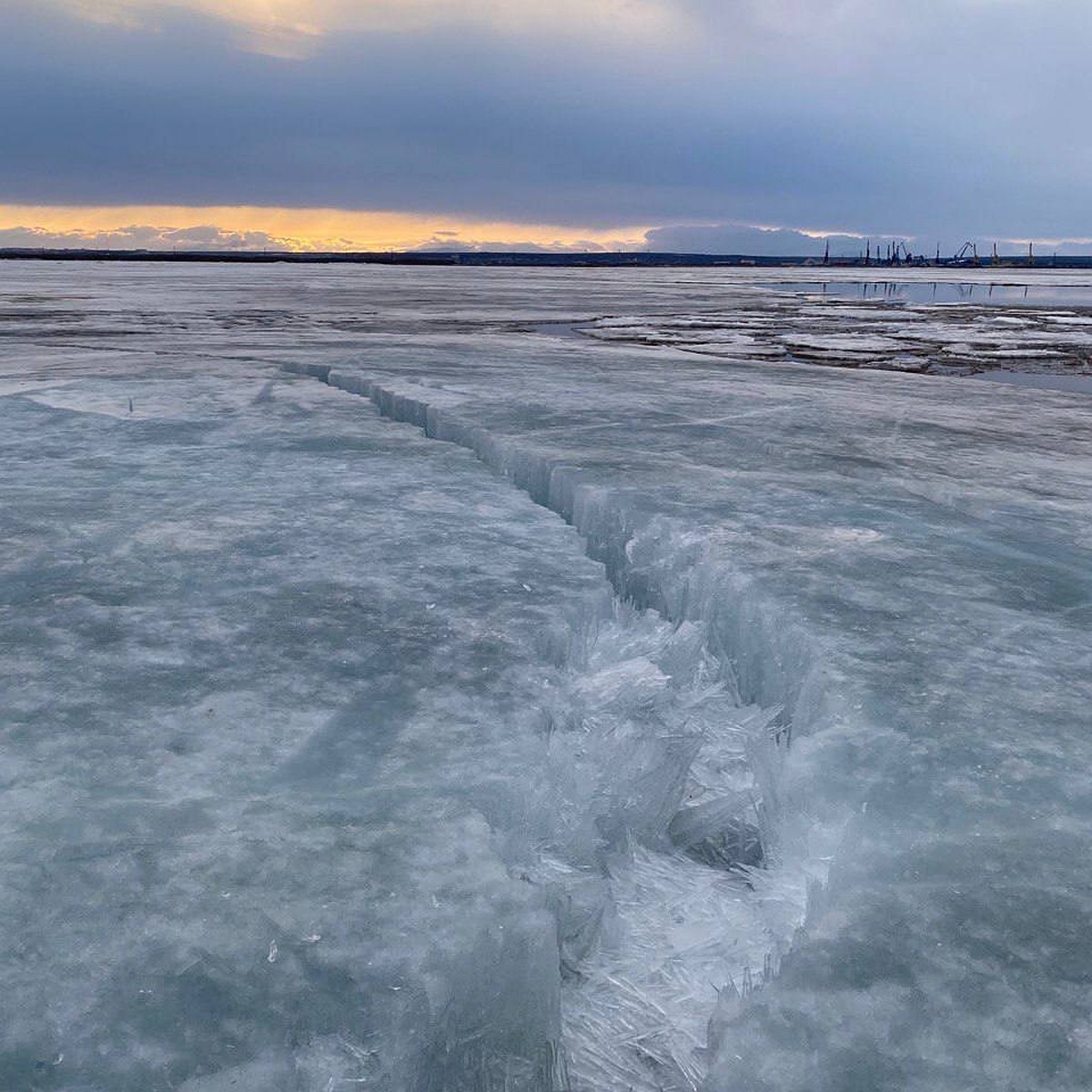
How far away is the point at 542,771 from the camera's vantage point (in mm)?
2051

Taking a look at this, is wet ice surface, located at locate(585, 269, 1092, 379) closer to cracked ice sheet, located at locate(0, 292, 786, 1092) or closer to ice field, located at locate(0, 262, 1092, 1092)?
ice field, located at locate(0, 262, 1092, 1092)

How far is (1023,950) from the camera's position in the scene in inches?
59.6

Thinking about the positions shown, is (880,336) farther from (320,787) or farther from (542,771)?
(320,787)

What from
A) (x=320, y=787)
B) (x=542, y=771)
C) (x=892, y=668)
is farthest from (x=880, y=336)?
(x=320, y=787)

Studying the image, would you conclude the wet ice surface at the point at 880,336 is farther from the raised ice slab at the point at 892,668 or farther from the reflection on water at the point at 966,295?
the reflection on water at the point at 966,295

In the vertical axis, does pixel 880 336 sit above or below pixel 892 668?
above

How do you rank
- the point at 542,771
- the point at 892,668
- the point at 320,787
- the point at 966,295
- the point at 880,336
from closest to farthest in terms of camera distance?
the point at 320,787, the point at 542,771, the point at 892,668, the point at 880,336, the point at 966,295

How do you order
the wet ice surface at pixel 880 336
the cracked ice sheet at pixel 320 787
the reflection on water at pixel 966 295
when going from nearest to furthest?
the cracked ice sheet at pixel 320 787
the wet ice surface at pixel 880 336
the reflection on water at pixel 966 295

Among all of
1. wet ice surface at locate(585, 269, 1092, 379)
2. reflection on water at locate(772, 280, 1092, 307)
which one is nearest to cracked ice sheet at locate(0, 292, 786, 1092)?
wet ice surface at locate(585, 269, 1092, 379)

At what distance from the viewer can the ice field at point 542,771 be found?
1.39 metres

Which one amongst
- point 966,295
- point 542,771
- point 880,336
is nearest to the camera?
point 542,771

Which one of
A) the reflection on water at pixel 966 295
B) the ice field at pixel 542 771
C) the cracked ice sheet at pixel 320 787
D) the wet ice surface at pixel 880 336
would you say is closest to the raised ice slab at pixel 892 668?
the ice field at pixel 542 771

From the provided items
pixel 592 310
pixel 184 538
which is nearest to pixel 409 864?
pixel 184 538

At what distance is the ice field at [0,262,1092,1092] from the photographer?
54.8 inches
